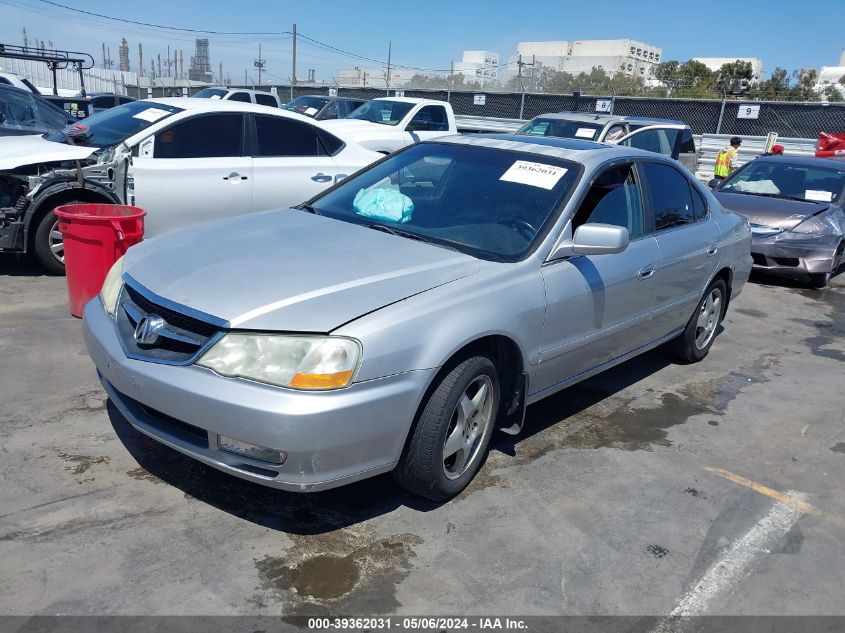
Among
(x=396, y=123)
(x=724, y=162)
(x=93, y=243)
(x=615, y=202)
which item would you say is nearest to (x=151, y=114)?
(x=93, y=243)

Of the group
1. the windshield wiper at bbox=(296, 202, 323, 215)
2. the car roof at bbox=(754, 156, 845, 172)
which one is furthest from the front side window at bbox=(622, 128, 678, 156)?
the windshield wiper at bbox=(296, 202, 323, 215)

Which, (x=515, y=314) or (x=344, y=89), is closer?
(x=515, y=314)

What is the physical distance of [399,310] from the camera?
3072 mm

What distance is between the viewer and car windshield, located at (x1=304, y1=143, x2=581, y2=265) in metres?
3.91

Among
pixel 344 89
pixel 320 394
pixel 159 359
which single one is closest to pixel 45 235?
pixel 159 359

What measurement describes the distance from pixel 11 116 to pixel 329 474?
7414 millimetres

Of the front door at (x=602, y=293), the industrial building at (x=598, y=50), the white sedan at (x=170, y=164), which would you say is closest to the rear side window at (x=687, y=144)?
the white sedan at (x=170, y=164)

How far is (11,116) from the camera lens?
8.22m

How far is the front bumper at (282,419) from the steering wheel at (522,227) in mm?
1168

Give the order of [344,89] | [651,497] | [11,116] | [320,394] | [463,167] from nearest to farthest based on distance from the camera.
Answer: [320,394], [651,497], [463,167], [11,116], [344,89]

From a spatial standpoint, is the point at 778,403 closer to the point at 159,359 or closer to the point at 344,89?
the point at 159,359

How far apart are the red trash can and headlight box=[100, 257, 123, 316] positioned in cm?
160

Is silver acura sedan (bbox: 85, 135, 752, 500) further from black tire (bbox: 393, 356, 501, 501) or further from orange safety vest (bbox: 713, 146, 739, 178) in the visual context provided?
orange safety vest (bbox: 713, 146, 739, 178)

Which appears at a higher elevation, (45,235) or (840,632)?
(45,235)
